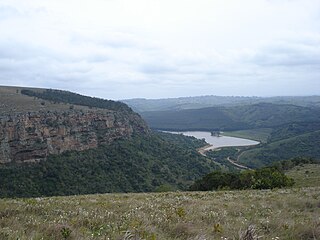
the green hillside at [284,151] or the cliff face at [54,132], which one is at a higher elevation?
the cliff face at [54,132]

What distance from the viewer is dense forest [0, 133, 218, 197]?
59.7 metres

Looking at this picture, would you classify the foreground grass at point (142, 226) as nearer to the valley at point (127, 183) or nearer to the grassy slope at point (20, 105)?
the valley at point (127, 183)

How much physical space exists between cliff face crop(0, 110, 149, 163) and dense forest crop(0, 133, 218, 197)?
2.57 meters

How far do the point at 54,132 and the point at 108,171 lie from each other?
16991mm

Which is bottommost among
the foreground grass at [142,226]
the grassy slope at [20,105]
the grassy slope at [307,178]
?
the grassy slope at [307,178]

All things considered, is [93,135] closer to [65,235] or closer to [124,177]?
[124,177]

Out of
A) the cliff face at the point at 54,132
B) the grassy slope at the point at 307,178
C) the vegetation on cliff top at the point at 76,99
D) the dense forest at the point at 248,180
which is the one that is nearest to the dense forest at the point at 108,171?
the cliff face at the point at 54,132

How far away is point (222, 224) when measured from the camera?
8461mm

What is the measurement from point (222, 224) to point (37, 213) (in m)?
4.99

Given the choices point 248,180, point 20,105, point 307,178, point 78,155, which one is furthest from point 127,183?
point 307,178

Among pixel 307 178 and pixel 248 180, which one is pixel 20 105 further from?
pixel 307 178

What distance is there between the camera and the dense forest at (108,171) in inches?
2350

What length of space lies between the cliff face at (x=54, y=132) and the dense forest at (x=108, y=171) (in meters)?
2.57

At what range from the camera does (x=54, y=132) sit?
80125 millimetres
